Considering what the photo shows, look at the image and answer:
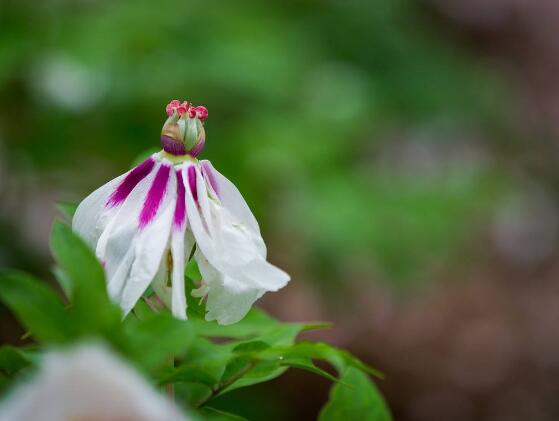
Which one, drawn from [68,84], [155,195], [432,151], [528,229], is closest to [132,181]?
[155,195]

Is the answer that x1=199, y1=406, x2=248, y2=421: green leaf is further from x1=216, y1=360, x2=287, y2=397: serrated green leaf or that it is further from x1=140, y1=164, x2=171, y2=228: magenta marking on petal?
x1=140, y1=164, x2=171, y2=228: magenta marking on petal

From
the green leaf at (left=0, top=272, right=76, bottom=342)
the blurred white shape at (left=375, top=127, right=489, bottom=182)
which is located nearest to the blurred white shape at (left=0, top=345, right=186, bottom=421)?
the green leaf at (left=0, top=272, right=76, bottom=342)

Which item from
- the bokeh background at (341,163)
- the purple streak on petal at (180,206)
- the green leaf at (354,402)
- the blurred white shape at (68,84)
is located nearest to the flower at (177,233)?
the purple streak on petal at (180,206)

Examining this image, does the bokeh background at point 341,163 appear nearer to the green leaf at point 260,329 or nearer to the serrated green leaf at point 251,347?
the green leaf at point 260,329

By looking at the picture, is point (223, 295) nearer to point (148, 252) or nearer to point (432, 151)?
point (148, 252)

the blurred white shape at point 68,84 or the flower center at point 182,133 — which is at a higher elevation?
the flower center at point 182,133

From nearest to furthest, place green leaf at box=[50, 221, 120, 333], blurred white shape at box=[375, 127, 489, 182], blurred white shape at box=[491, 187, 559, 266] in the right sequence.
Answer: green leaf at box=[50, 221, 120, 333] → blurred white shape at box=[375, 127, 489, 182] → blurred white shape at box=[491, 187, 559, 266]

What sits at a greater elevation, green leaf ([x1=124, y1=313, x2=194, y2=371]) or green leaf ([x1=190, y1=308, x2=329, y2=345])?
green leaf ([x1=124, y1=313, x2=194, y2=371])
